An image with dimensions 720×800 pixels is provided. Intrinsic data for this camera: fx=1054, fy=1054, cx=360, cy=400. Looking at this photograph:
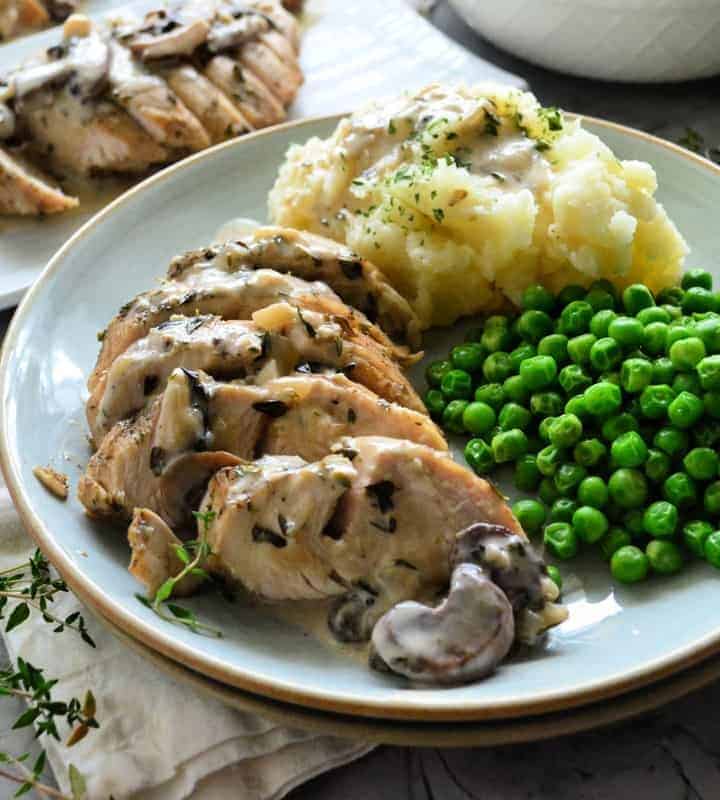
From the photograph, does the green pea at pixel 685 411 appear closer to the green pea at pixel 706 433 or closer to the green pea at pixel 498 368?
the green pea at pixel 706 433

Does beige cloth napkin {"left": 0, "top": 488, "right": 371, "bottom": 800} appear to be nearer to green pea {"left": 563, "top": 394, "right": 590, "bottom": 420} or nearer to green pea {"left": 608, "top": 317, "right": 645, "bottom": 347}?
green pea {"left": 563, "top": 394, "right": 590, "bottom": 420}

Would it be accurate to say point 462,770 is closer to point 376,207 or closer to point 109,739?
point 109,739

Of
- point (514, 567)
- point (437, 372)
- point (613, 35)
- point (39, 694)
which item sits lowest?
point (39, 694)

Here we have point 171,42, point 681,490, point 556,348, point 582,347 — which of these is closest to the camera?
point 681,490

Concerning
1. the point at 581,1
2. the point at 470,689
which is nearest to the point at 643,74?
the point at 581,1

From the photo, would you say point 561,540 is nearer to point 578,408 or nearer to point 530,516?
point 530,516

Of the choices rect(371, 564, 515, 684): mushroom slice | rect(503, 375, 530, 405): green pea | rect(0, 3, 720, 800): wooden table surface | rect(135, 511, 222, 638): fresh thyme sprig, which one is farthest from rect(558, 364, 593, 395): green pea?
rect(135, 511, 222, 638): fresh thyme sprig

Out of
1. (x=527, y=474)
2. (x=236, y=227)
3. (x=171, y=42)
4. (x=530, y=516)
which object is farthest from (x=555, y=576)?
(x=171, y=42)

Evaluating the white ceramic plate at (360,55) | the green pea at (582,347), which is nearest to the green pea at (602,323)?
the green pea at (582,347)
